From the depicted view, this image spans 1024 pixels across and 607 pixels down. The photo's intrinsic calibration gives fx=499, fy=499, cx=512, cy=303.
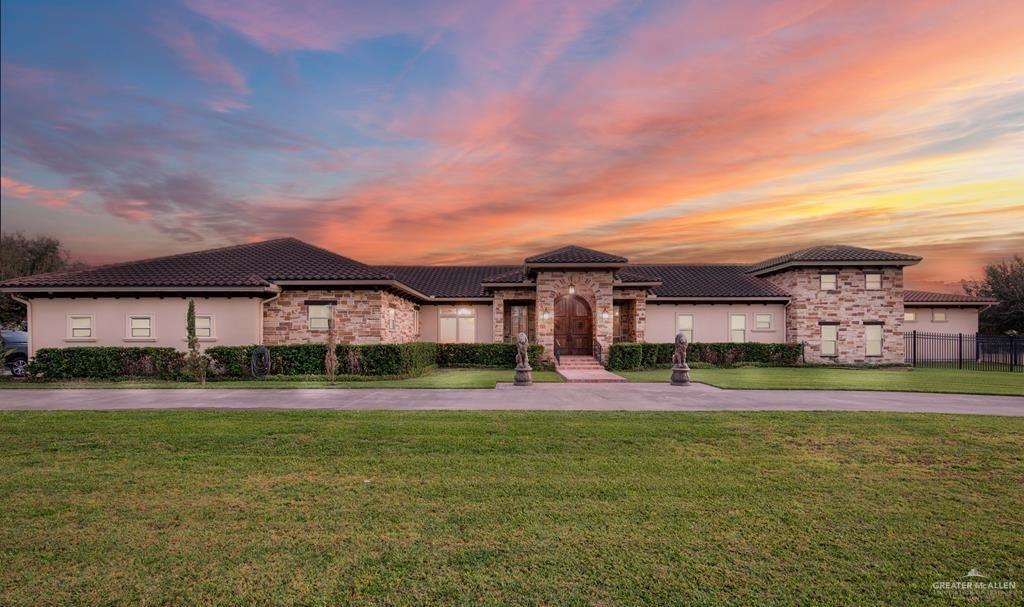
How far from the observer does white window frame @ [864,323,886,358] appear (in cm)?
2525

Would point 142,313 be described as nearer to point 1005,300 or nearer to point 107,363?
point 107,363

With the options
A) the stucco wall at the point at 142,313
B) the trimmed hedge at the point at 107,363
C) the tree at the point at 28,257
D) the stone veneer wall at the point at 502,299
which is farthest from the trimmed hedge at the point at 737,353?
the tree at the point at 28,257

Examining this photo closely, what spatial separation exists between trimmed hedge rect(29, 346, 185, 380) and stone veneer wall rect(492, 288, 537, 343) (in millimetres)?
13181

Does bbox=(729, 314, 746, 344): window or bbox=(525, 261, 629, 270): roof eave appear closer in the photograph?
bbox=(525, 261, 629, 270): roof eave

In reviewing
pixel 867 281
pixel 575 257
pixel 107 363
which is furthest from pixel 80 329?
pixel 867 281

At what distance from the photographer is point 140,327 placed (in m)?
18.9

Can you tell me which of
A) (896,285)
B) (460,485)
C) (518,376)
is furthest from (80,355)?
(896,285)

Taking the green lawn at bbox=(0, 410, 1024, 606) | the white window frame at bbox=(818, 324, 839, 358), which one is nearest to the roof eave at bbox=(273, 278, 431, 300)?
the green lawn at bbox=(0, 410, 1024, 606)

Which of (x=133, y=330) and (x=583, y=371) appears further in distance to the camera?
(x=583, y=371)

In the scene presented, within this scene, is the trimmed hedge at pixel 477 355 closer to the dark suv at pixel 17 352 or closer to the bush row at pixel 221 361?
the bush row at pixel 221 361

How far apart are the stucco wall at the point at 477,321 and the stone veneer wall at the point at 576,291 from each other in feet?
13.0

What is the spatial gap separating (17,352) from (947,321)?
146ft

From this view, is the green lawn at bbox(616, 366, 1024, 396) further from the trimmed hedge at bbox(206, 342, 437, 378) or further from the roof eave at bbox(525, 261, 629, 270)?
the trimmed hedge at bbox(206, 342, 437, 378)

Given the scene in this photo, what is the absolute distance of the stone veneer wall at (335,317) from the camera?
19.5m
